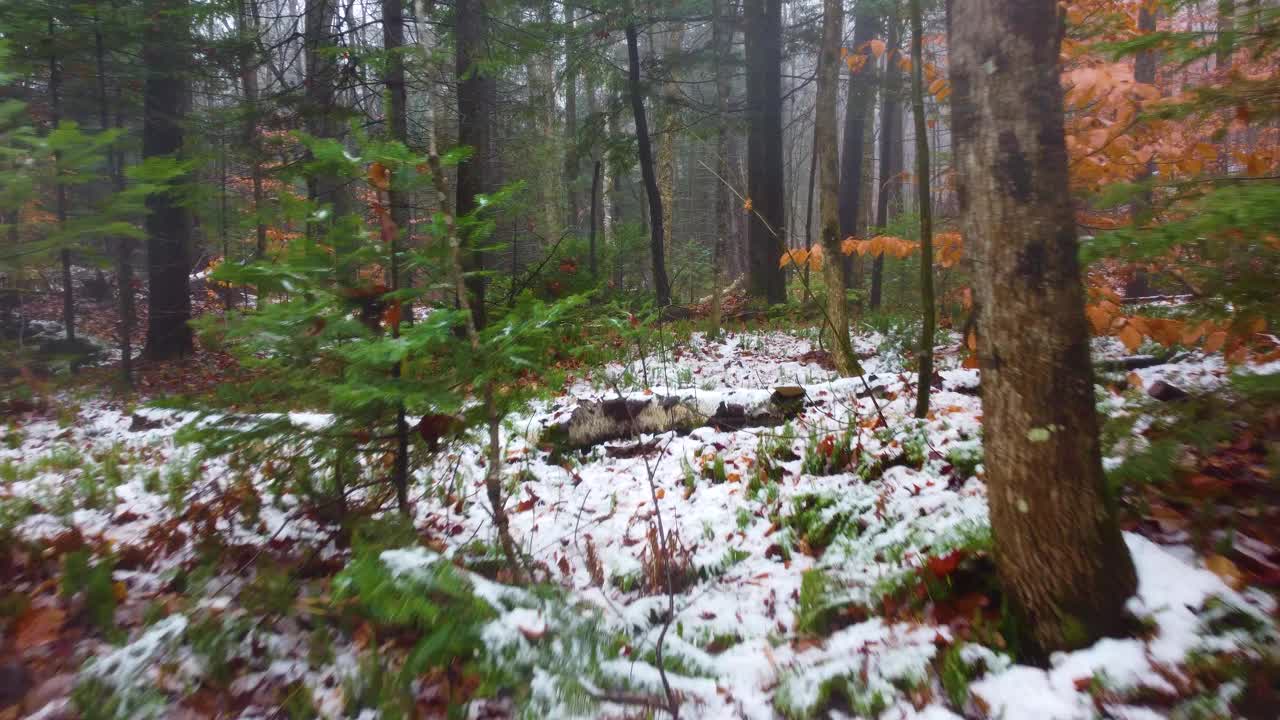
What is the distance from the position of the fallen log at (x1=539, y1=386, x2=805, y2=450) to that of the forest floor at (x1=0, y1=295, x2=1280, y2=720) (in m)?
1.14

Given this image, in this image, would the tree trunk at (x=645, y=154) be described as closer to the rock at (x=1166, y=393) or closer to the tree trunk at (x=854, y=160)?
the tree trunk at (x=854, y=160)

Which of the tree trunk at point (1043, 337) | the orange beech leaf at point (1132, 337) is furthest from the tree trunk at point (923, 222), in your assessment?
the tree trunk at point (1043, 337)

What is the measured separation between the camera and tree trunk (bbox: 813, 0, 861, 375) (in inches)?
256

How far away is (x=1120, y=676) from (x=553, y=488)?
3.81 meters

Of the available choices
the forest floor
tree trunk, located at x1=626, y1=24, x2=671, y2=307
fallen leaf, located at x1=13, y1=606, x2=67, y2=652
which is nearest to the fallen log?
the forest floor

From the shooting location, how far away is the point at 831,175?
682 centimetres

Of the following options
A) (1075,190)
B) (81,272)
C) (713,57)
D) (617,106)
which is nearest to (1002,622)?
(1075,190)

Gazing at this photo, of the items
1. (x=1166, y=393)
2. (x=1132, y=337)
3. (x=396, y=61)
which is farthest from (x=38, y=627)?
(x=396, y=61)

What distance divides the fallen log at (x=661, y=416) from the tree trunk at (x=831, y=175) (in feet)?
4.08

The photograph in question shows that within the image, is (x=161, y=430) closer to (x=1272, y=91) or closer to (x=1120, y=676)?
(x=1120, y=676)

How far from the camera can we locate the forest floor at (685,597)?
2.18 metres

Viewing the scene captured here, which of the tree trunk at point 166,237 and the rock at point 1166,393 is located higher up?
the tree trunk at point 166,237

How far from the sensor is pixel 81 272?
21000mm

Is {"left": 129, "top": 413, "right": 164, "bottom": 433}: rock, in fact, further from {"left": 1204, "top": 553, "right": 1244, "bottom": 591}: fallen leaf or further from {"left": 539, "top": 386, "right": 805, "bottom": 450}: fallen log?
{"left": 1204, "top": 553, "right": 1244, "bottom": 591}: fallen leaf
